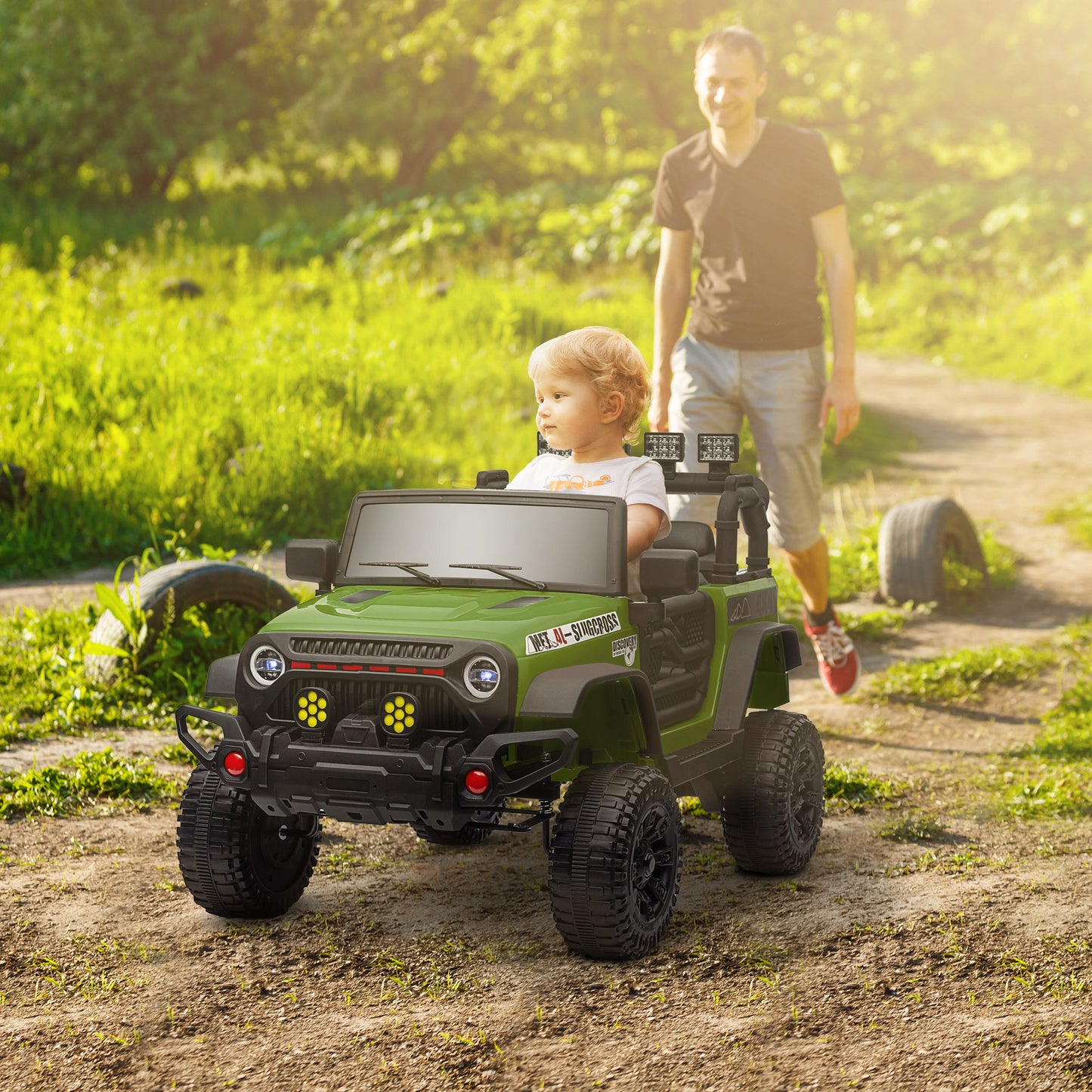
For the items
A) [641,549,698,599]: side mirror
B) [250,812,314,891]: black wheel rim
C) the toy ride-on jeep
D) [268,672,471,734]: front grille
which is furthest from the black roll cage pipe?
[250,812,314,891]: black wheel rim

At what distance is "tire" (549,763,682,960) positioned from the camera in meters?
3.33

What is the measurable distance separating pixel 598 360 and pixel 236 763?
1.42m

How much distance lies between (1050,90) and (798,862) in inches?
993

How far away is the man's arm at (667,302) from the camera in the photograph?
6078 mm

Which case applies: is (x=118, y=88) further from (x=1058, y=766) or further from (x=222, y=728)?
(x=222, y=728)

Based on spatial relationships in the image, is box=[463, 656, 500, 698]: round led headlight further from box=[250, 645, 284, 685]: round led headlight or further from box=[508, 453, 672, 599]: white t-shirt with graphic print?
box=[508, 453, 672, 599]: white t-shirt with graphic print

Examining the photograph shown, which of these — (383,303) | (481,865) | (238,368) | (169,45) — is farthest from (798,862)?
(169,45)

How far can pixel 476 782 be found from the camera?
10.6ft

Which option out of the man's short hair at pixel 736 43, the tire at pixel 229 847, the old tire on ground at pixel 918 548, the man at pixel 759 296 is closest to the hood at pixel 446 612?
the tire at pixel 229 847

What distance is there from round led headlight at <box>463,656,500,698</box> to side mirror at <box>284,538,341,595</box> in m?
0.77

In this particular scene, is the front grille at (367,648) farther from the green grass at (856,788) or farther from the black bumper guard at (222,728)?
the green grass at (856,788)

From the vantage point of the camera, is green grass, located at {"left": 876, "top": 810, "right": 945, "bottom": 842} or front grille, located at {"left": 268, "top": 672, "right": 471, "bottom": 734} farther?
green grass, located at {"left": 876, "top": 810, "right": 945, "bottom": 842}

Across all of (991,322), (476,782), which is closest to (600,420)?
(476,782)

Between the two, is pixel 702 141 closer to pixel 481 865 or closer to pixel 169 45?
pixel 481 865
